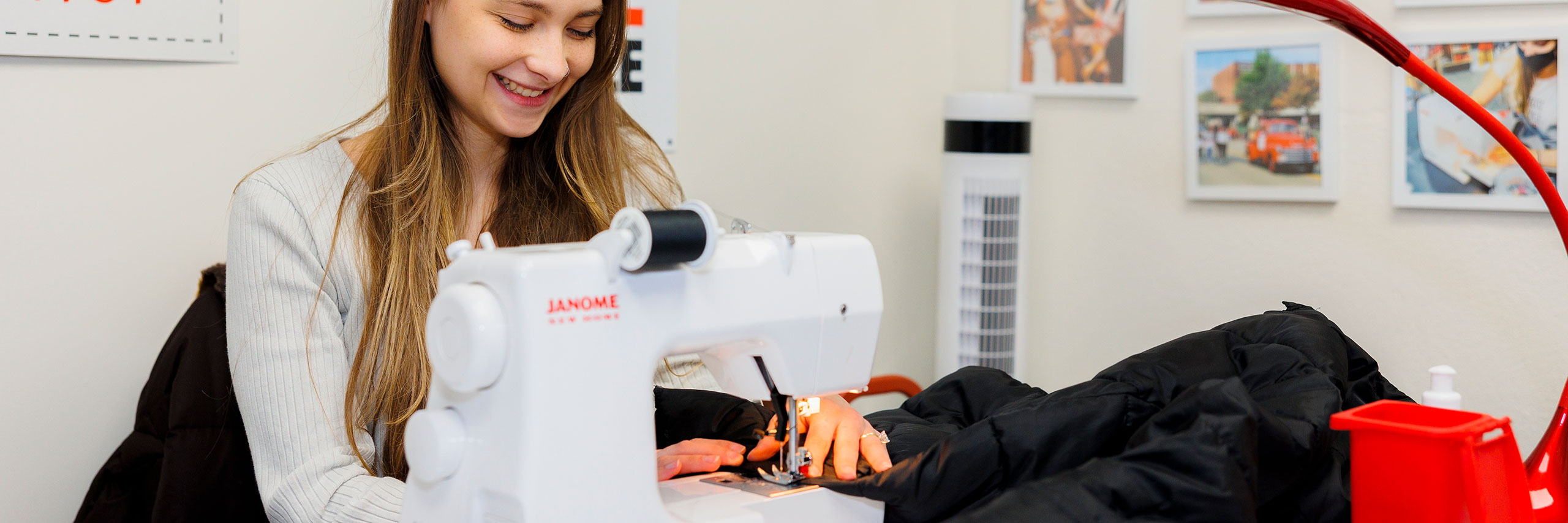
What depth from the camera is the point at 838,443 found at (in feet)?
3.07

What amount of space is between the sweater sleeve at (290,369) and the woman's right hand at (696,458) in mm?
252

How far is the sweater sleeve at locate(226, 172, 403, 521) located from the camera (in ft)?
3.42

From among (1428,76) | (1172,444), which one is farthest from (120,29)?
(1428,76)

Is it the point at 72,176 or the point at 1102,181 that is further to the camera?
the point at 1102,181

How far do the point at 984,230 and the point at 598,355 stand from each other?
1.50 meters

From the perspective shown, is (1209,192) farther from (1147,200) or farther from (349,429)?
(349,429)

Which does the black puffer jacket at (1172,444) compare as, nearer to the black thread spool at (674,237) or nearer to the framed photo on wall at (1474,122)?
the black thread spool at (674,237)

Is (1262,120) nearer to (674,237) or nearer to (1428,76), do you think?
(1428,76)

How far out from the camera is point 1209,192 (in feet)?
6.97

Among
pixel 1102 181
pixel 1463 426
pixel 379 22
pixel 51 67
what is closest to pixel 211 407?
pixel 51 67

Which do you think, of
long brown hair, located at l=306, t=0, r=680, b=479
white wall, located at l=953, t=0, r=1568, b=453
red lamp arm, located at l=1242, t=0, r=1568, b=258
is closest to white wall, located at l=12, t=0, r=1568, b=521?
white wall, located at l=953, t=0, r=1568, b=453

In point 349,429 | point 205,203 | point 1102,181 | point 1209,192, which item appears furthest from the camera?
point 1102,181

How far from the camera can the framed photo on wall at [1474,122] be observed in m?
1.75

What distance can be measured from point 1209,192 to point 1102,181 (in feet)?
0.77
